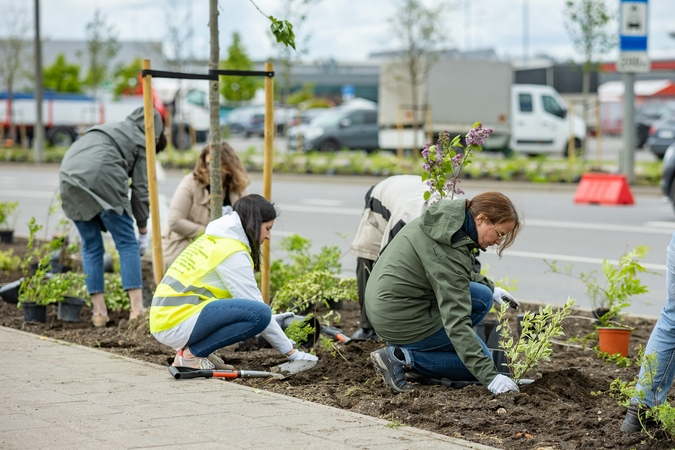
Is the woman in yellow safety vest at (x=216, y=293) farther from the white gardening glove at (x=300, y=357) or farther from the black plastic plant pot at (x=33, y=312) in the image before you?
the black plastic plant pot at (x=33, y=312)

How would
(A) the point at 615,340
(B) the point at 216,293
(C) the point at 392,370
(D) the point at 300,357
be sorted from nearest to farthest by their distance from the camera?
(C) the point at 392,370, (B) the point at 216,293, (D) the point at 300,357, (A) the point at 615,340

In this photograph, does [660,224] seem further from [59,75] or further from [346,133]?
[59,75]

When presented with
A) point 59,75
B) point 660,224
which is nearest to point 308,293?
point 660,224

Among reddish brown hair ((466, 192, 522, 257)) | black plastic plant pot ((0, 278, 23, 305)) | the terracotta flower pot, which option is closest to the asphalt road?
reddish brown hair ((466, 192, 522, 257))

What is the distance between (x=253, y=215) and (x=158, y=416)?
135 centimetres

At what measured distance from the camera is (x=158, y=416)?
430 cm

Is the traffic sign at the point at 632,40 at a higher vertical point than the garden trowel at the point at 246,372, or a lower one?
higher

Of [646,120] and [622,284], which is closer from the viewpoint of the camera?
[622,284]

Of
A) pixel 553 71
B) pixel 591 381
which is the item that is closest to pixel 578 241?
pixel 591 381

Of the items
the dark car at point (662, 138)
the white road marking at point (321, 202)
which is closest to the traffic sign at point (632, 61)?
the white road marking at point (321, 202)

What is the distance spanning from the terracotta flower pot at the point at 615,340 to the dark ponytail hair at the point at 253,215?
2351 millimetres

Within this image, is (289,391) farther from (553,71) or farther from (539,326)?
(553,71)

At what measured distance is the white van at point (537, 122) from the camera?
26.9 m

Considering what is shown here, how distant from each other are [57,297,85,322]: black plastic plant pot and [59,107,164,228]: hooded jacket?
67cm
